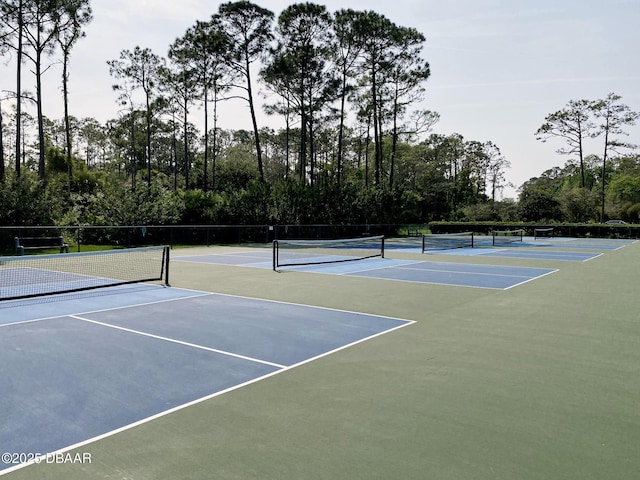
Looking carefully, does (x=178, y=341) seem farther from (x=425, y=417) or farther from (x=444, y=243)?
(x=444, y=243)

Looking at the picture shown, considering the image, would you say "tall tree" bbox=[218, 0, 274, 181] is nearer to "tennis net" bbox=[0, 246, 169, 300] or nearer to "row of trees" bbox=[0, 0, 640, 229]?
"row of trees" bbox=[0, 0, 640, 229]

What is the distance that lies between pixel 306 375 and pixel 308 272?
30.2 ft

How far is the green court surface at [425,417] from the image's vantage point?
3.22 meters

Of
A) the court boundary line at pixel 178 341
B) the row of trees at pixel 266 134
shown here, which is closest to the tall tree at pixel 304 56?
the row of trees at pixel 266 134

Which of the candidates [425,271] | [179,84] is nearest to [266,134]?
[179,84]

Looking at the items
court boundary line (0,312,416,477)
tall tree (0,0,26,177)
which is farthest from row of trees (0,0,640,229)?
court boundary line (0,312,416,477)

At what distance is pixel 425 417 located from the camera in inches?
160

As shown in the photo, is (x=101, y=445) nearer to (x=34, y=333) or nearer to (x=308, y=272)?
(x=34, y=333)

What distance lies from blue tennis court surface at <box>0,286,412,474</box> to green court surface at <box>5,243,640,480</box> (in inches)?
13.1

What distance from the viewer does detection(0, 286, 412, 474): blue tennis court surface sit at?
13.3 feet

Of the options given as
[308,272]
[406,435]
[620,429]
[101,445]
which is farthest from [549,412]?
[308,272]

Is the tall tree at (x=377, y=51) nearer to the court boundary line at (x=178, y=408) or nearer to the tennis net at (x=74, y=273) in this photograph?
the tennis net at (x=74, y=273)

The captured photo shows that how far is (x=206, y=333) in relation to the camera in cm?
693

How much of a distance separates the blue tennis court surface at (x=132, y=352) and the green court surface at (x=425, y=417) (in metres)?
0.33
